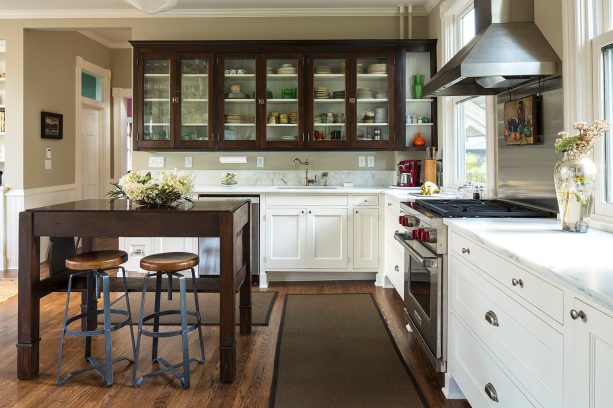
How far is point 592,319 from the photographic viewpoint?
3.96ft

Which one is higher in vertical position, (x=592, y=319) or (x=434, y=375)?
(x=592, y=319)

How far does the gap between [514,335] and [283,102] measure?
12.7ft

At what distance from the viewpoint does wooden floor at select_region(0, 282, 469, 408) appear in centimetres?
247

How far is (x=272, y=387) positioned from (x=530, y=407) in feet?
4.63

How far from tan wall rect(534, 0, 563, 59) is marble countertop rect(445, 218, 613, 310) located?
922mm

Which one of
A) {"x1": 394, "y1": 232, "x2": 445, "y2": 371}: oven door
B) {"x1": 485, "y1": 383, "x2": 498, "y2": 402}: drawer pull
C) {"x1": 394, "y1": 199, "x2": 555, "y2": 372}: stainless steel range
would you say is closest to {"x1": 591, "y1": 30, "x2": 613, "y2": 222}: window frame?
{"x1": 394, "y1": 199, "x2": 555, "y2": 372}: stainless steel range

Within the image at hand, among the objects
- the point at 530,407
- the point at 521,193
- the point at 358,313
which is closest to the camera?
the point at 530,407

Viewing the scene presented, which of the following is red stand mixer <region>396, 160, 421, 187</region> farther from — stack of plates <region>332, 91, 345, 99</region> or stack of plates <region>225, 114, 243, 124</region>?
stack of plates <region>225, 114, 243, 124</region>

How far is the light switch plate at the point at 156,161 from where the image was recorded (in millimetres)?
5445

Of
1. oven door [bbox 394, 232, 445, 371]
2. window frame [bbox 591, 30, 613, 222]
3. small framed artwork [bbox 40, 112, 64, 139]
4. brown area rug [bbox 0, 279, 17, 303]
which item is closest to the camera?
window frame [bbox 591, 30, 613, 222]

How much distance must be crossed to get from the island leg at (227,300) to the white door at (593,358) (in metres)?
1.77

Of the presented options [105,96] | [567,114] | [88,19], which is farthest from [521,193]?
[105,96]

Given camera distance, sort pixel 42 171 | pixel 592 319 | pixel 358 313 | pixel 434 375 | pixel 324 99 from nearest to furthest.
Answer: pixel 592 319 → pixel 434 375 → pixel 358 313 → pixel 324 99 → pixel 42 171

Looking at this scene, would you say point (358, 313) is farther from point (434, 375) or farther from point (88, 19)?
point (88, 19)
